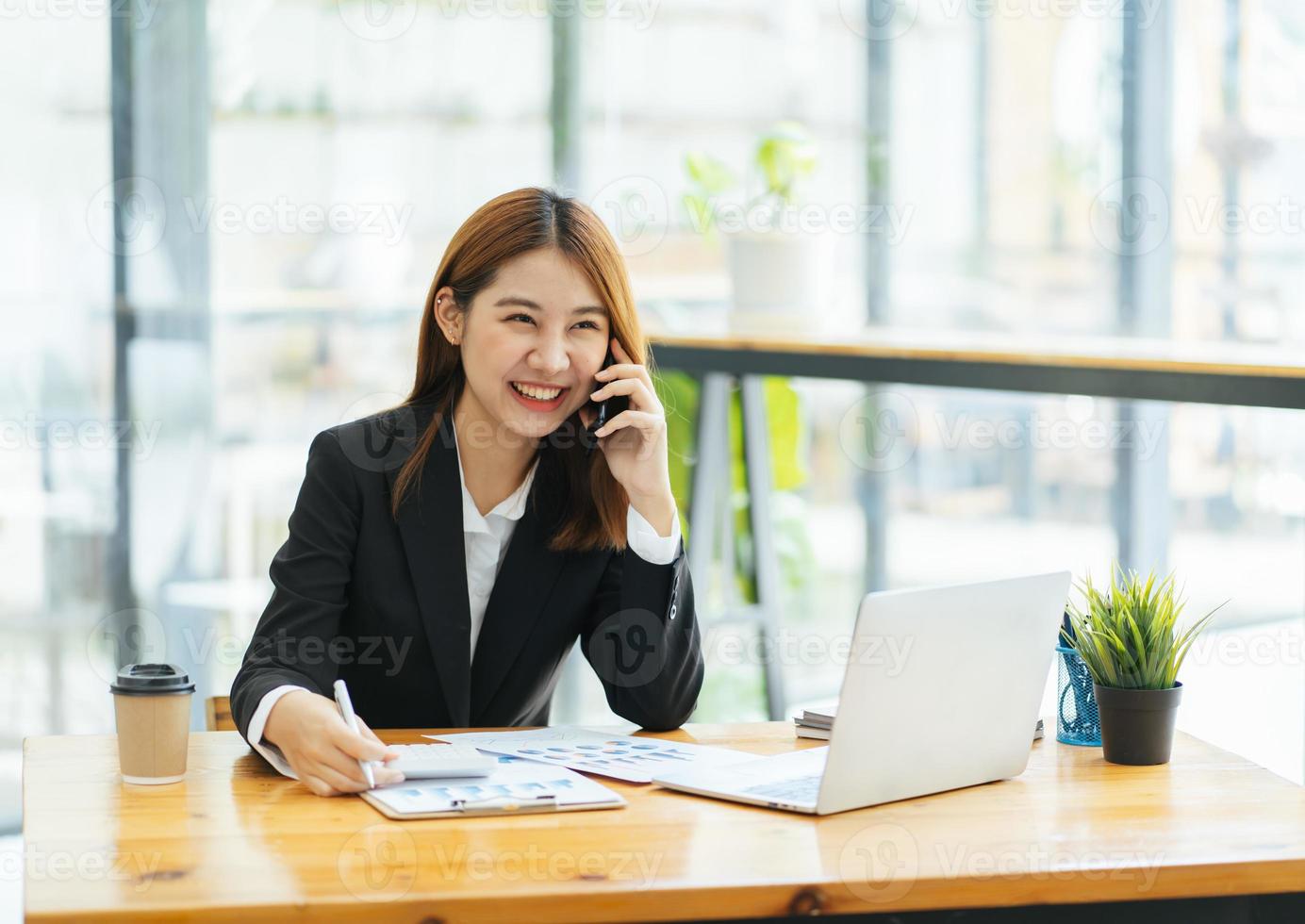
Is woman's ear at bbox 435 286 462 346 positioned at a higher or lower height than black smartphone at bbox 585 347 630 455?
higher

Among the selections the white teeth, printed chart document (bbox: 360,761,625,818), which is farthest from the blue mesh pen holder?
the white teeth


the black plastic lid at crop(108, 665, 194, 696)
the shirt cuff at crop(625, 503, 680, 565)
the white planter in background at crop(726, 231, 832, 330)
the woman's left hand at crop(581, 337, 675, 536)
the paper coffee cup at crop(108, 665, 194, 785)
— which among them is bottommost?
the paper coffee cup at crop(108, 665, 194, 785)

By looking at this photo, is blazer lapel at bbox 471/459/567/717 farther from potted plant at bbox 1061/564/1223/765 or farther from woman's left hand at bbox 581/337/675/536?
potted plant at bbox 1061/564/1223/765

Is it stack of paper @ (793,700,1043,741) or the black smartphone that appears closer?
stack of paper @ (793,700,1043,741)

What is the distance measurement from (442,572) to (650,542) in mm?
279

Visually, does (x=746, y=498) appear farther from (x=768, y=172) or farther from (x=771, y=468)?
(x=768, y=172)

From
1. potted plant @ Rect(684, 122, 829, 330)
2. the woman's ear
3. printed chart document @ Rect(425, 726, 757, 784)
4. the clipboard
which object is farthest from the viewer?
potted plant @ Rect(684, 122, 829, 330)

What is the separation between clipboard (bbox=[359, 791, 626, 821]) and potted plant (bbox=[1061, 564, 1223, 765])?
24.4 inches

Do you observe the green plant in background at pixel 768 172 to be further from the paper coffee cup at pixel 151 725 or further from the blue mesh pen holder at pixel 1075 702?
the paper coffee cup at pixel 151 725

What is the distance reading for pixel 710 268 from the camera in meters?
4.25

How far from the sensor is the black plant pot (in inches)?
67.7

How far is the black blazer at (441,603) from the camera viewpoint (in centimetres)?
190

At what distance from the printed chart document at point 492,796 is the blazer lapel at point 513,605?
47 cm

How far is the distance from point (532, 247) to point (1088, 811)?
39.4 inches
